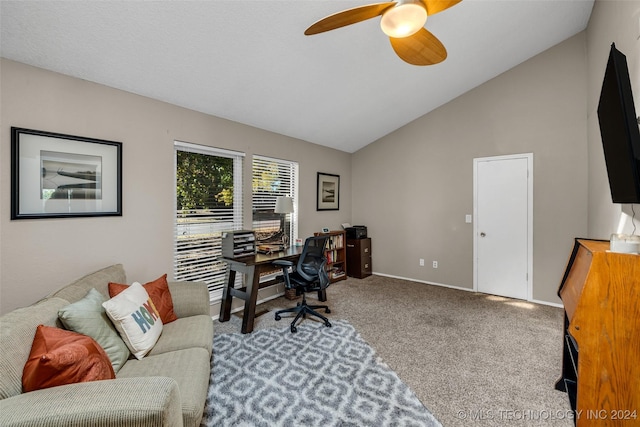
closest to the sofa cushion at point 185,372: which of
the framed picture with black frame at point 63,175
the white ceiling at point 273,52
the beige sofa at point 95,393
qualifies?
Answer: the beige sofa at point 95,393

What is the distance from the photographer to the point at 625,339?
48.6 inches

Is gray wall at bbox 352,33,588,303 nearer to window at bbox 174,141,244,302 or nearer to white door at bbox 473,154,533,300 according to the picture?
white door at bbox 473,154,533,300

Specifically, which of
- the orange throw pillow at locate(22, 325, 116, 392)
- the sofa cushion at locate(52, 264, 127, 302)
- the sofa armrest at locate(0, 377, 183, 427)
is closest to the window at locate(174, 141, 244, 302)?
the sofa cushion at locate(52, 264, 127, 302)

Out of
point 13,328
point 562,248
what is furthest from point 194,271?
point 562,248

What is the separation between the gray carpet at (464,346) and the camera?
71.8 inches

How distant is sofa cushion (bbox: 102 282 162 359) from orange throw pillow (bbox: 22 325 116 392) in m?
0.31

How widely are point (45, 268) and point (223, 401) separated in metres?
1.65

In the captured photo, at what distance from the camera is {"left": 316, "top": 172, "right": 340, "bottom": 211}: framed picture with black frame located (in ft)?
15.5

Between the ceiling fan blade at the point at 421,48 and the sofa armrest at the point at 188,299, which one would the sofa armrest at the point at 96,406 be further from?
the ceiling fan blade at the point at 421,48

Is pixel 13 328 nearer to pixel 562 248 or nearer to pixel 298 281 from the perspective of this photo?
pixel 298 281

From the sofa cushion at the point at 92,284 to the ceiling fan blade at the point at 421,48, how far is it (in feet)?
8.41

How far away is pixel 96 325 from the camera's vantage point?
5.12 ft

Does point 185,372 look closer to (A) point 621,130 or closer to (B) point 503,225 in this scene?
(A) point 621,130

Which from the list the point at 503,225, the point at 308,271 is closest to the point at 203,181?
the point at 308,271
